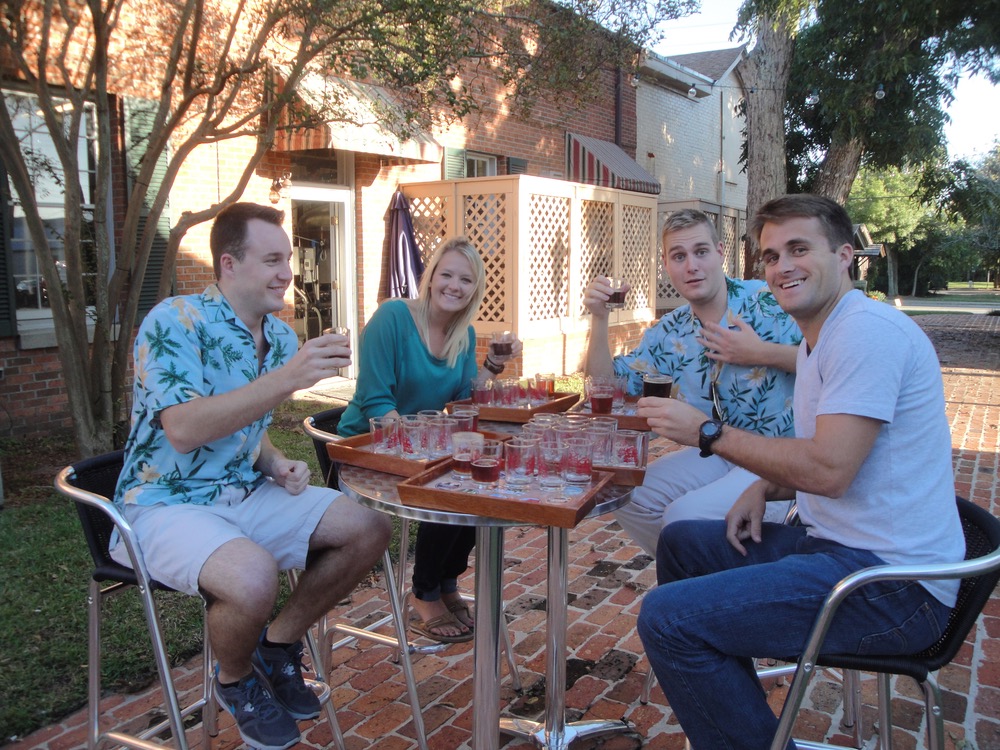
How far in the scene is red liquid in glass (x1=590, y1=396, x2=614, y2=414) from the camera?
120 inches

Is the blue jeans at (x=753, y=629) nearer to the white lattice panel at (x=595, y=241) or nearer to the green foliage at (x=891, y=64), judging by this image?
the white lattice panel at (x=595, y=241)

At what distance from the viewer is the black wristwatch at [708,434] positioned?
7.25 feet

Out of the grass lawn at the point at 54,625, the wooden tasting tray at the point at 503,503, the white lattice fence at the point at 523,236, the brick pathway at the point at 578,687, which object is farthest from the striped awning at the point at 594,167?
the wooden tasting tray at the point at 503,503

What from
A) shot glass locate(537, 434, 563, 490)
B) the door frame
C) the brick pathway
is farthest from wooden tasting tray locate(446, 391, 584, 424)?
the door frame

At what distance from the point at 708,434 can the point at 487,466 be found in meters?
0.62

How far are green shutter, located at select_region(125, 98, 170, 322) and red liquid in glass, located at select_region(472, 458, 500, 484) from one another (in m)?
5.72

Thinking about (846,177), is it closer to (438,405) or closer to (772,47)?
(772,47)

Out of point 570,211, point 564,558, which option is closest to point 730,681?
point 564,558

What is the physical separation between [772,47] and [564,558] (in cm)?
1182

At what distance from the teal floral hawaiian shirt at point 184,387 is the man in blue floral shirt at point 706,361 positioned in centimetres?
147

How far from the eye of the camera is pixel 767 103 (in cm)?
1216

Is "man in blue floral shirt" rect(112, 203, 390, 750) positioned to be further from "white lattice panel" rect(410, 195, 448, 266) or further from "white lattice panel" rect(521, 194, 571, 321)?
"white lattice panel" rect(410, 195, 448, 266)

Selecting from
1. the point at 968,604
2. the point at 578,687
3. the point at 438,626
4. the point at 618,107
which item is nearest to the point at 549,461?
the point at 968,604

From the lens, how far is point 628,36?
922 cm
